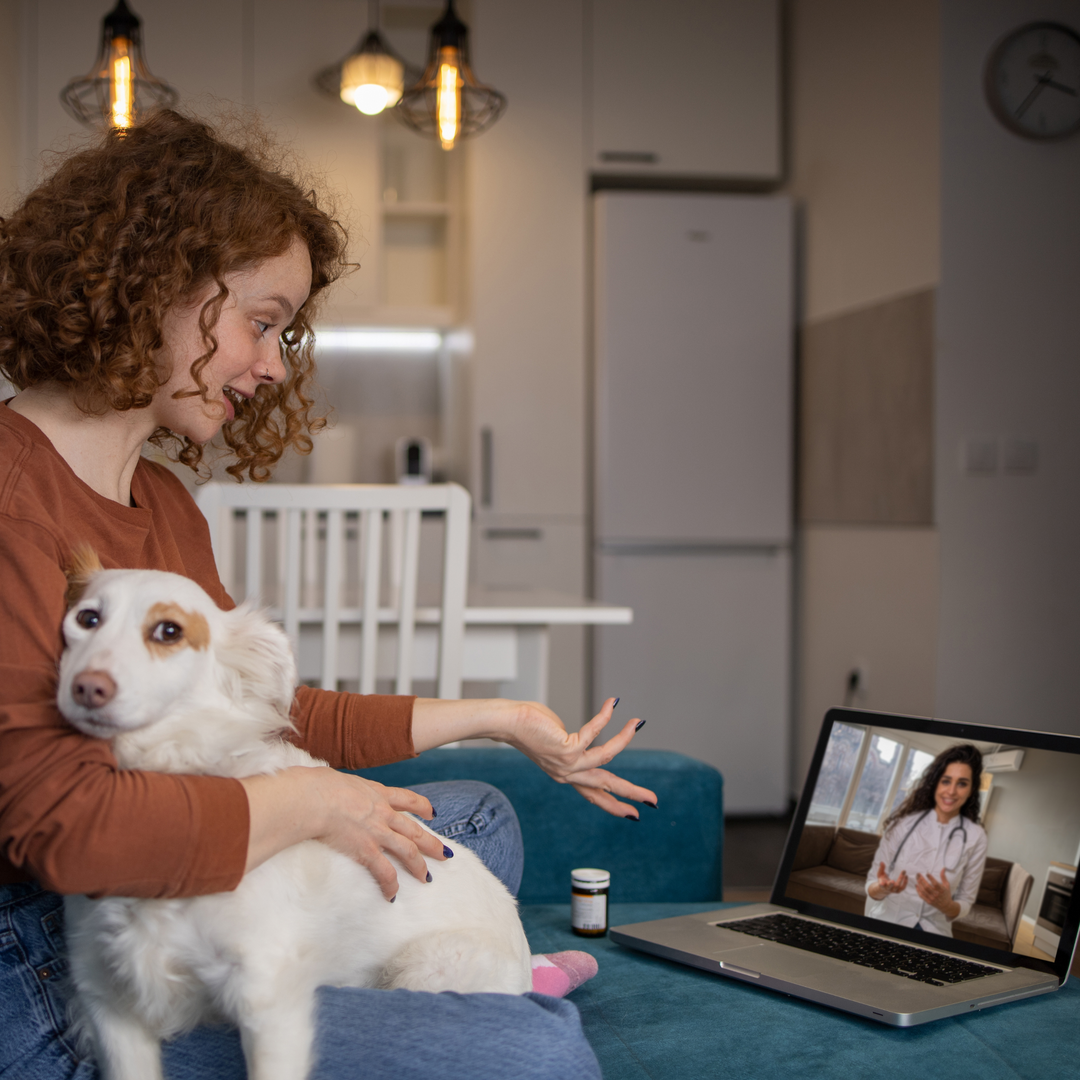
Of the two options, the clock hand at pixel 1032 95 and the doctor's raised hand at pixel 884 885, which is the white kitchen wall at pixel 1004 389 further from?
the doctor's raised hand at pixel 884 885

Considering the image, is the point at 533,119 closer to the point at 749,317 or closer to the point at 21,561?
the point at 749,317

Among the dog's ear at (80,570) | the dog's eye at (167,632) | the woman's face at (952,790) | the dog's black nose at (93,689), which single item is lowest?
the woman's face at (952,790)

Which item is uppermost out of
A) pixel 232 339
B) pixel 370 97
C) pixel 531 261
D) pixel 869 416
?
pixel 370 97

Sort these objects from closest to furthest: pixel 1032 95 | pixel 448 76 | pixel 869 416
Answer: pixel 448 76, pixel 1032 95, pixel 869 416

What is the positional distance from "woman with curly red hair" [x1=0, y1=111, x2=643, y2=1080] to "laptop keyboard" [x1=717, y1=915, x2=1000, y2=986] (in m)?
0.34

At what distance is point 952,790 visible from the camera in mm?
1324

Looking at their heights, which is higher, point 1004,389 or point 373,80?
point 373,80

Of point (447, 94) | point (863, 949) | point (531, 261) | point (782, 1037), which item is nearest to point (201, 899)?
point (782, 1037)

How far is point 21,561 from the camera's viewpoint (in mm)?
802

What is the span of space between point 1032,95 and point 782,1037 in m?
2.72

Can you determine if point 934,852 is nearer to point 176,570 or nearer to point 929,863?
point 929,863

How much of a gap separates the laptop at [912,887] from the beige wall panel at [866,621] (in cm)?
163

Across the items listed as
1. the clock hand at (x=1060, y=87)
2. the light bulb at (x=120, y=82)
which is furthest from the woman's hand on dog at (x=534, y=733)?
the clock hand at (x=1060, y=87)

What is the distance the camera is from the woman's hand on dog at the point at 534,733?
1.10 m
